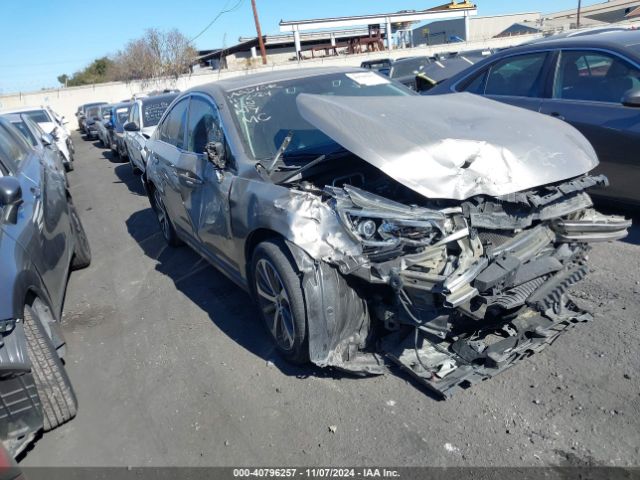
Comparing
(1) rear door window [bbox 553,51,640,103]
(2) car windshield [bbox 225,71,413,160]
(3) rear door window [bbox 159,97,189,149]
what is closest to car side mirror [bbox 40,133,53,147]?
(3) rear door window [bbox 159,97,189,149]

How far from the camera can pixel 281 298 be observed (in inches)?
125

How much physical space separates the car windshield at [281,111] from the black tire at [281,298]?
2.72ft

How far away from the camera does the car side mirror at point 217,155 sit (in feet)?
12.2

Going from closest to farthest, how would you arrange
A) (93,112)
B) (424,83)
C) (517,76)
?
(517,76) → (424,83) → (93,112)

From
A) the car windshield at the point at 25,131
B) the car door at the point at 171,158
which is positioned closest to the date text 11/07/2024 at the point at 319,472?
the car door at the point at 171,158

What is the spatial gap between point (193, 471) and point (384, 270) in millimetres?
1470

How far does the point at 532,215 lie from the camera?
2887mm

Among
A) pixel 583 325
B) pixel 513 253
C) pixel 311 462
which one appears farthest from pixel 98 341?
pixel 583 325

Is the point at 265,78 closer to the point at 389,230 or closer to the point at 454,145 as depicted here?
the point at 454,145

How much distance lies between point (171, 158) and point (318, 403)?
300cm

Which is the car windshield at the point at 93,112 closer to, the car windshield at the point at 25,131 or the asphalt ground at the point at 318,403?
the car windshield at the point at 25,131

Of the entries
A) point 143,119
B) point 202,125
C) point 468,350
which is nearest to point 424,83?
point 143,119

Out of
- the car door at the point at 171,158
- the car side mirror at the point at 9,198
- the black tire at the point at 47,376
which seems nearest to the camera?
the black tire at the point at 47,376

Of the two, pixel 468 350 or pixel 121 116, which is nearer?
pixel 468 350
